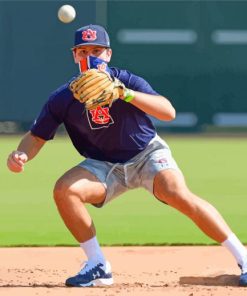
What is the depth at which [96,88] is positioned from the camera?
5188 mm

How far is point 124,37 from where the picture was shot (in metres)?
20.8

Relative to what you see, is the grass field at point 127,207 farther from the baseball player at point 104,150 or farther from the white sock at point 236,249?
the white sock at point 236,249

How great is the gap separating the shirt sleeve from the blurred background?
1487cm

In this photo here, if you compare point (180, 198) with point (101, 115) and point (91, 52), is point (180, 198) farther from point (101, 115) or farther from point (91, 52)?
point (91, 52)

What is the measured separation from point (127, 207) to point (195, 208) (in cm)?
431

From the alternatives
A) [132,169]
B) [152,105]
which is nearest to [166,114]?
[152,105]

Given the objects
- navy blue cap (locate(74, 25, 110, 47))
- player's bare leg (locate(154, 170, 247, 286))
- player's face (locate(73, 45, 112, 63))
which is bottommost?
player's bare leg (locate(154, 170, 247, 286))

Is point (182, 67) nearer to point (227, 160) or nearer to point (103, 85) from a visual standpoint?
point (227, 160)

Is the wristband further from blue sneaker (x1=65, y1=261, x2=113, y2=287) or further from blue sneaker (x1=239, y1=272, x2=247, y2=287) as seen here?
blue sneaker (x1=239, y1=272, x2=247, y2=287)

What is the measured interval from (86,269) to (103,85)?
103 centimetres

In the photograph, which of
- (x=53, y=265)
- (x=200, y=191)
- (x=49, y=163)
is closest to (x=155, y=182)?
(x=53, y=265)

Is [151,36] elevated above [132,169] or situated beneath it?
situated beneath

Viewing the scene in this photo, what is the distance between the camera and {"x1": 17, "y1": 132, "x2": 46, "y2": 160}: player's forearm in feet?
18.6

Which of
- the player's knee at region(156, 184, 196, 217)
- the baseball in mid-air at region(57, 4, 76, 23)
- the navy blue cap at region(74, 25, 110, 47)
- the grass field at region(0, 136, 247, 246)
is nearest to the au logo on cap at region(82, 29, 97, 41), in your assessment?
the navy blue cap at region(74, 25, 110, 47)
